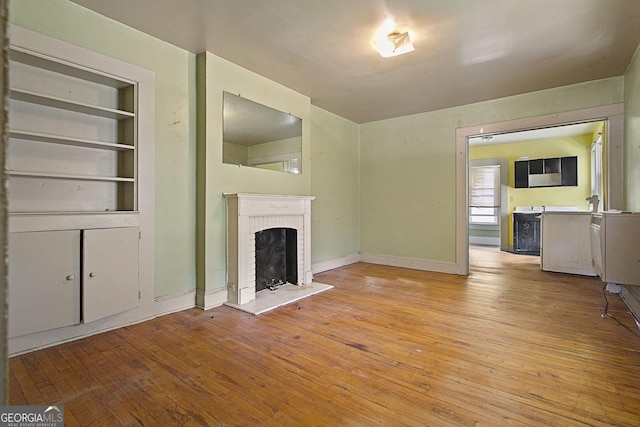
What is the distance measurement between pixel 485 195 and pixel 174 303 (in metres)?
7.72

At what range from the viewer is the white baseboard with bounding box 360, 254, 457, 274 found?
453 centimetres

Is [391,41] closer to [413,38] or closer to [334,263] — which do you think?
[413,38]

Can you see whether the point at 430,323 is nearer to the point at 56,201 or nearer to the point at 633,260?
the point at 633,260

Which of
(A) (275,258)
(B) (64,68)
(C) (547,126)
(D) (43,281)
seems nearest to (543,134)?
(C) (547,126)

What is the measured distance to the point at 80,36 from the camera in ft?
7.40

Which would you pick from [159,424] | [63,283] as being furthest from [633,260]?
[63,283]

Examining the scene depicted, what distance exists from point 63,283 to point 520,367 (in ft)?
10.4

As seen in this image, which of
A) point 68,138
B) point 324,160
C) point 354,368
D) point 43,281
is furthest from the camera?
point 324,160

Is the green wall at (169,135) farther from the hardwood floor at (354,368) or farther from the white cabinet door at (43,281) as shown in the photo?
the white cabinet door at (43,281)

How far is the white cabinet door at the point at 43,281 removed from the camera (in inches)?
75.9

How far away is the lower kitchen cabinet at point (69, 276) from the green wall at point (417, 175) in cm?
381

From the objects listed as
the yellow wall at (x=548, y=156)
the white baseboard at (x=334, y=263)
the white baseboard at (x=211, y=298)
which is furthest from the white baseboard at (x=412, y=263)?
the yellow wall at (x=548, y=156)

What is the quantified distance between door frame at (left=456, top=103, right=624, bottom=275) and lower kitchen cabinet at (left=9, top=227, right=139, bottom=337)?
164 inches

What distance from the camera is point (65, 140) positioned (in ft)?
7.07
